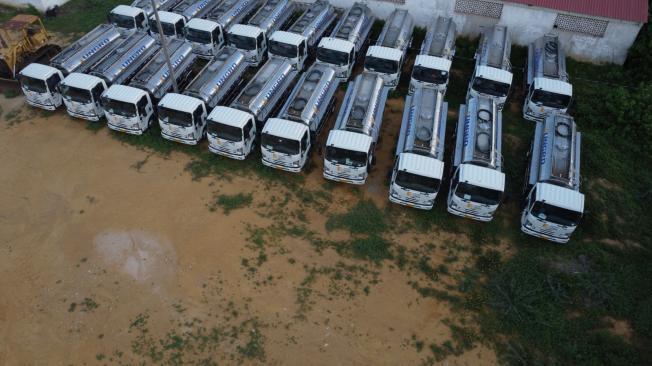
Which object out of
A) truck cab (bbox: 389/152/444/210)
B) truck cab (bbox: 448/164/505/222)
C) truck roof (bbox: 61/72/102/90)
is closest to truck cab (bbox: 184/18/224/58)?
truck roof (bbox: 61/72/102/90)

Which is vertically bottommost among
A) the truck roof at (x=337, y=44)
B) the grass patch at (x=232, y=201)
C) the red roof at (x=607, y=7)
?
the grass patch at (x=232, y=201)

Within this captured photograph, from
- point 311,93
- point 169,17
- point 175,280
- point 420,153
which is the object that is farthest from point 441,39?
point 175,280

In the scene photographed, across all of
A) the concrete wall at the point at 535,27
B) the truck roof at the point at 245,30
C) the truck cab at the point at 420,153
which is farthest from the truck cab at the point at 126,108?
the concrete wall at the point at 535,27

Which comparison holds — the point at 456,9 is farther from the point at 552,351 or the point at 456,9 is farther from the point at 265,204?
the point at 552,351

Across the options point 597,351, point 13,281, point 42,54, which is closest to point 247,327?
point 13,281

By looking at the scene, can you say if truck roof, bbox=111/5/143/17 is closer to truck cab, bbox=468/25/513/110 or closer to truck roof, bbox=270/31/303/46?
truck roof, bbox=270/31/303/46

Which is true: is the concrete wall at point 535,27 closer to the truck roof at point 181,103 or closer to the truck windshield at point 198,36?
the truck windshield at point 198,36
